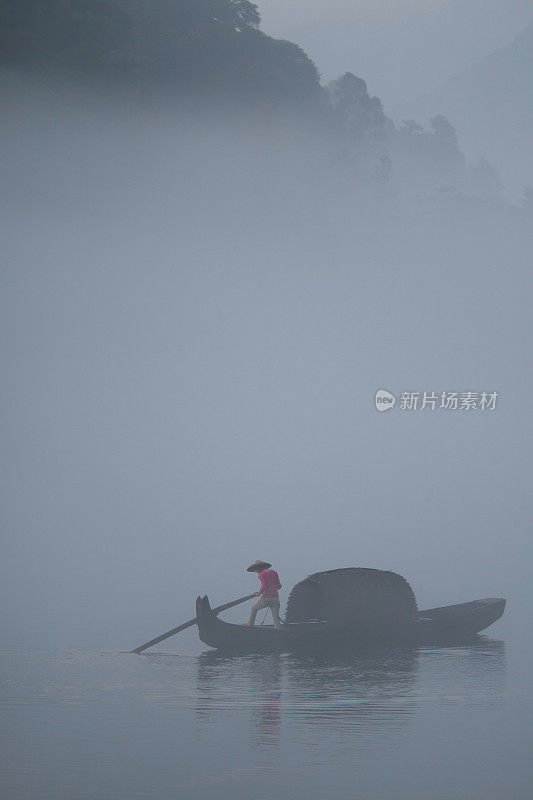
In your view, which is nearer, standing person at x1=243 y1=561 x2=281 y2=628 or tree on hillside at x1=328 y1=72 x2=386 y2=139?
standing person at x1=243 y1=561 x2=281 y2=628

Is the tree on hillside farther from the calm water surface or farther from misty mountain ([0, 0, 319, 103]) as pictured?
the calm water surface

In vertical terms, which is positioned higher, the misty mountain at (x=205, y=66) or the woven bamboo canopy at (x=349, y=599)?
the misty mountain at (x=205, y=66)

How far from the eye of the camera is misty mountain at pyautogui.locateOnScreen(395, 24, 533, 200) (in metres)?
126

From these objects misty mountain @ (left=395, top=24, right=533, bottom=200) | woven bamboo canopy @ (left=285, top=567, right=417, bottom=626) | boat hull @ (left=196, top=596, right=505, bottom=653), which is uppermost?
misty mountain @ (left=395, top=24, right=533, bottom=200)

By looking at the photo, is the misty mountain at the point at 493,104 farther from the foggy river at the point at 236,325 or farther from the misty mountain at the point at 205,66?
the misty mountain at the point at 205,66

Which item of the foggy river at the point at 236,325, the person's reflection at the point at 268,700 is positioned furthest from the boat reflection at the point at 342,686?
the foggy river at the point at 236,325

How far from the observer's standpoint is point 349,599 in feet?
58.9

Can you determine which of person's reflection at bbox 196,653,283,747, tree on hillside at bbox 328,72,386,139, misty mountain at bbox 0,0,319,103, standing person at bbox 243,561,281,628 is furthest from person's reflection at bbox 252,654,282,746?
tree on hillside at bbox 328,72,386,139

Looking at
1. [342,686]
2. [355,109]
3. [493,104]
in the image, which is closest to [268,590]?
[342,686]

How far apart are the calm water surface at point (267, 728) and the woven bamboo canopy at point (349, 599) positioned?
84cm

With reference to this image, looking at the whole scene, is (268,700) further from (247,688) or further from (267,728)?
(267,728)

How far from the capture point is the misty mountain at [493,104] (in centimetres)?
12618

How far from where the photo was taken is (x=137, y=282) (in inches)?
2894

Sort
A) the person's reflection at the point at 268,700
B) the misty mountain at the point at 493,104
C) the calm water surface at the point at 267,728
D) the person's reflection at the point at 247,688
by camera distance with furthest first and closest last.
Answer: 1. the misty mountain at the point at 493,104
2. the person's reflection at the point at 247,688
3. the person's reflection at the point at 268,700
4. the calm water surface at the point at 267,728
